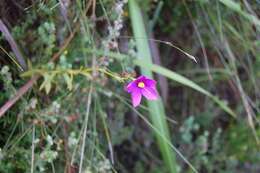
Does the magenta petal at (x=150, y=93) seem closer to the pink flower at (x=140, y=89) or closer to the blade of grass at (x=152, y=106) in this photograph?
the pink flower at (x=140, y=89)

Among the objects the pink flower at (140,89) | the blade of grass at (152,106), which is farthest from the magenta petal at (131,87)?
the blade of grass at (152,106)

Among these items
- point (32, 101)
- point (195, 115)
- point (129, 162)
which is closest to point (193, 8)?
point (195, 115)

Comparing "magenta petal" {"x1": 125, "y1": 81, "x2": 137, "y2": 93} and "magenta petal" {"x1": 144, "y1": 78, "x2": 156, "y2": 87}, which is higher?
"magenta petal" {"x1": 125, "y1": 81, "x2": 137, "y2": 93}

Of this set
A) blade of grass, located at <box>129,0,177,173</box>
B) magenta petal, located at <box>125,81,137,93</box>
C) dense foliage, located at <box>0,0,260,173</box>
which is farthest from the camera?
blade of grass, located at <box>129,0,177,173</box>

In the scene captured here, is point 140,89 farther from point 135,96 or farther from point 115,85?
point 115,85

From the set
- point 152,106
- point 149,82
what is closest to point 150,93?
point 149,82

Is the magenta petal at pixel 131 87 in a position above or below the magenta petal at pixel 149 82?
above

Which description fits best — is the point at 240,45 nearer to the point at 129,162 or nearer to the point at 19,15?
the point at 129,162

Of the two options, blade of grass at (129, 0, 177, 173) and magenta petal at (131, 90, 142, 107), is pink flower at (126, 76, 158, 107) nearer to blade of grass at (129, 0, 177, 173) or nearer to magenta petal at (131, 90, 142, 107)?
magenta petal at (131, 90, 142, 107)

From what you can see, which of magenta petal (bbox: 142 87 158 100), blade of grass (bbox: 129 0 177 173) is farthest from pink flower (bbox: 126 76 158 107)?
blade of grass (bbox: 129 0 177 173)
